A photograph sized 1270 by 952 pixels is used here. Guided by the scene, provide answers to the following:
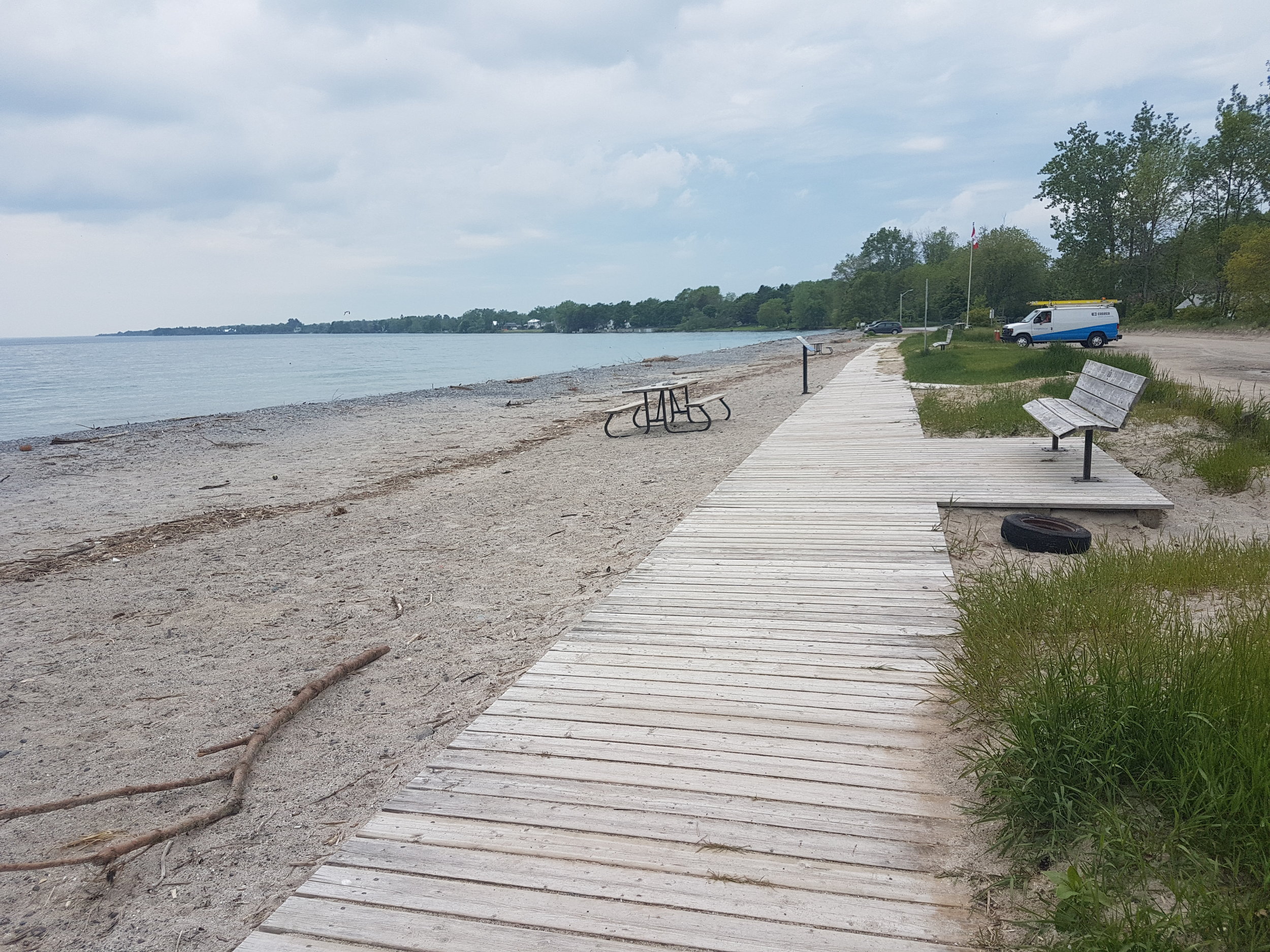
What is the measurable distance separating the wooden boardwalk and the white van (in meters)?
31.9

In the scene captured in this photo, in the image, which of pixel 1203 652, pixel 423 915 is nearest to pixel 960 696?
pixel 1203 652

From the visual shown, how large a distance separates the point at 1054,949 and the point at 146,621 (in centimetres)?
554

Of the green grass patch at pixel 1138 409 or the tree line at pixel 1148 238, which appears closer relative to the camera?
the green grass patch at pixel 1138 409

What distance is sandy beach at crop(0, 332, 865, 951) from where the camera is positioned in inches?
103

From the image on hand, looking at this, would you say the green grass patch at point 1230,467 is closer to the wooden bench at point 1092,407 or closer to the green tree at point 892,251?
the wooden bench at point 1092,407

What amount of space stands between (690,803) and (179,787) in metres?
2.09

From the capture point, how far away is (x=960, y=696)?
296 cm

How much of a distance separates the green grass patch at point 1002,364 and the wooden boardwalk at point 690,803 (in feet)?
35.4

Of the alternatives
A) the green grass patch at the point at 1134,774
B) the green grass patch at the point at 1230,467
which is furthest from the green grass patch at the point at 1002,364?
the green grass patch at the point at 1134,774

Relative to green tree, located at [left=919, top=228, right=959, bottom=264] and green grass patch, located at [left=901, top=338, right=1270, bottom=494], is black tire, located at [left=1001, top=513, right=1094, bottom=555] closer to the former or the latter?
green grass patch, located at [left=901, top=338, right=1270, bottom=494]

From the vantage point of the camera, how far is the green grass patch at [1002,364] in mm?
13992

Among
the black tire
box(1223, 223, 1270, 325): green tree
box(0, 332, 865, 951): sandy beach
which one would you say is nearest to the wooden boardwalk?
box(0, 332, 865, 951): sandy beach

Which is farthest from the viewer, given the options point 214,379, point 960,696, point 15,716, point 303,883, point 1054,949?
point 214,379

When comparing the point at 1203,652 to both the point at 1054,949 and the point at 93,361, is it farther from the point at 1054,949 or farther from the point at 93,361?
the point at 93,361
